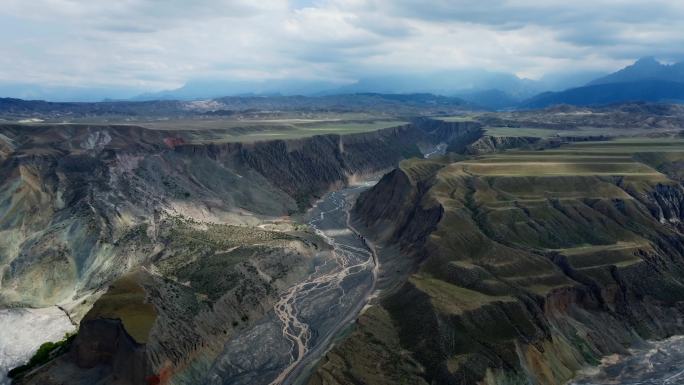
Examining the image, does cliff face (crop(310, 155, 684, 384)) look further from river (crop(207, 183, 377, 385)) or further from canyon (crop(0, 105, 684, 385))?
river (crop(207, 183, 377, 385))

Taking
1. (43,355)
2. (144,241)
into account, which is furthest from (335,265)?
(43,355)

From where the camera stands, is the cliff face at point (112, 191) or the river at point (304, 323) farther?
the cliff face at point (112, 191)

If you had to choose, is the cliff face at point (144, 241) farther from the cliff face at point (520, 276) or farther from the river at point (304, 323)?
the cliff face at point (520, 276)

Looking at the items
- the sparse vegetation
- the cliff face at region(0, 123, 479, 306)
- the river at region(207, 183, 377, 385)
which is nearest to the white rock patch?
the sparse vegetation

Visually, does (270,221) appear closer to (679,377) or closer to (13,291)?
(13,291)

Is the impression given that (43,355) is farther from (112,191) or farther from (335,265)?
(112,191)

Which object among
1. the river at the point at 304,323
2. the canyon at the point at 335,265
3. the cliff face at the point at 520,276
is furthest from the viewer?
the river at the point at 304,323

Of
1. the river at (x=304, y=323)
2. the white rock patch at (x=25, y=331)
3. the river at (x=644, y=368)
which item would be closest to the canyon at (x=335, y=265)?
the river at (x=304, y=323)
